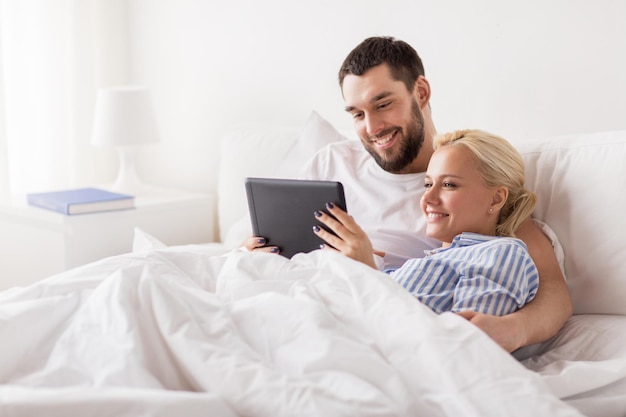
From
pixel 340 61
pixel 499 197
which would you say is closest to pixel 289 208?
pixel 499 197

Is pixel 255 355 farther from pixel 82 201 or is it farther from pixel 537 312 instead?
pixel 82 201

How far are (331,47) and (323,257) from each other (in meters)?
1.36

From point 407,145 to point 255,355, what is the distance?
87 centimetres

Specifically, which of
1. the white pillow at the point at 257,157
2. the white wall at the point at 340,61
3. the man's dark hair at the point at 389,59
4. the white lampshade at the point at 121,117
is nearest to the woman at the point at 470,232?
the man's dark hair at the point at 389,59

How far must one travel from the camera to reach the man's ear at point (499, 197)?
1.71 meters

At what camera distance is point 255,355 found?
1.27 meters

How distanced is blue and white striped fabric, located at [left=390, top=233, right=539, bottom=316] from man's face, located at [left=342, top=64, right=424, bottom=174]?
40 cm

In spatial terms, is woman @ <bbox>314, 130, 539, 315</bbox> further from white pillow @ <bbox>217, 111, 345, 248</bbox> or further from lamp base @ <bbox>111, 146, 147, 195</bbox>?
lamp base @ <bbox>111, 146, 147, 195</bbox>

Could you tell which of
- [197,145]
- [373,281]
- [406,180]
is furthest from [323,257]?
[197,145]

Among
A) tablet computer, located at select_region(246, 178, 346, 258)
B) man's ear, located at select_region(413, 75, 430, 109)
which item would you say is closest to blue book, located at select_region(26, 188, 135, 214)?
tablet computer, located at select_region(246, 178, 346, 258)

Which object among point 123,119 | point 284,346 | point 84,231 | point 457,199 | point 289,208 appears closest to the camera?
point 284,346

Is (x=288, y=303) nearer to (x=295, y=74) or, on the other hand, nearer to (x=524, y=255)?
(x=524, y=255)

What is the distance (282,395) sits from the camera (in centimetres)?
114

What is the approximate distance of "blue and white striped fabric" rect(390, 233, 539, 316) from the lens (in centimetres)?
154
